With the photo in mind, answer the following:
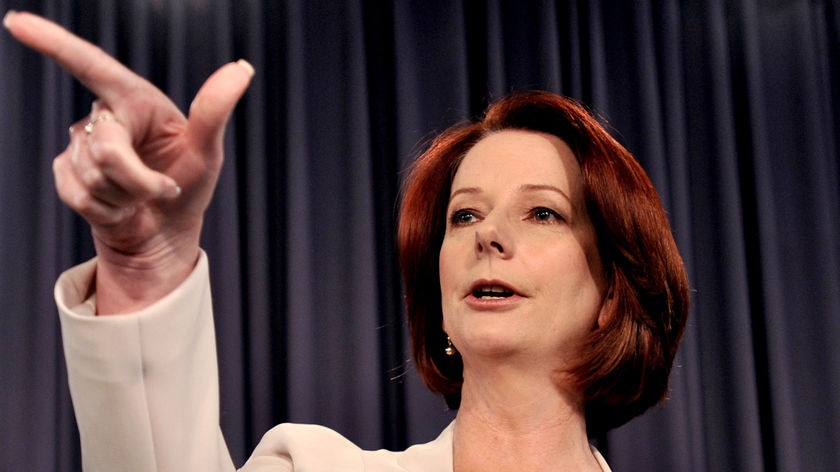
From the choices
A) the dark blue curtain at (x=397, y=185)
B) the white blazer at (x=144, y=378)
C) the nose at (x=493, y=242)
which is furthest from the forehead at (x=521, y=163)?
the white blazer at (x=144, y=378)

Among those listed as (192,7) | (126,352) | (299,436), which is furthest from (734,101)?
(126,352)

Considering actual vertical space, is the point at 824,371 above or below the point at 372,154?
below

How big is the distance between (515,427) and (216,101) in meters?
0.83

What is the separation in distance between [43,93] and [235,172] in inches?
16.2

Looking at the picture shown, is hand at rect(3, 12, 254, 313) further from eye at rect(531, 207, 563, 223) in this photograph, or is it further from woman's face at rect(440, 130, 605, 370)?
eye at rect(531, 207, 563, 223)

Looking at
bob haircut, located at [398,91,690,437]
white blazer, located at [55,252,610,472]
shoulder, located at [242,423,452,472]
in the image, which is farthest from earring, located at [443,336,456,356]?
white blazer, located at [55,252,610,472]

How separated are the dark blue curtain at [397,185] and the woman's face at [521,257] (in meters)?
0.43

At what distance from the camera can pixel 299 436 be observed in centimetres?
142

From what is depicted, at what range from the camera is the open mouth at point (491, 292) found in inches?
60.4

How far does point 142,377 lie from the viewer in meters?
1.06

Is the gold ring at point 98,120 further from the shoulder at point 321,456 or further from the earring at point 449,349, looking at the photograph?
the earring at point 449,349

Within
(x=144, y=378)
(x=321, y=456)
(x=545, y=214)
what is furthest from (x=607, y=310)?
(x=144, y=378)

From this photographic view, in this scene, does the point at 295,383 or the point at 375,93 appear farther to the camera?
the point at 375,93

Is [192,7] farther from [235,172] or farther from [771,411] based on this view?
[771,411]
